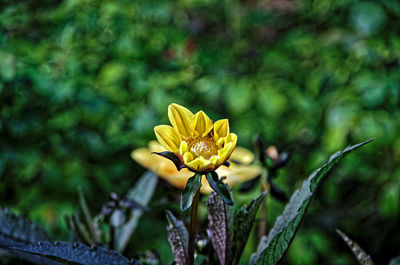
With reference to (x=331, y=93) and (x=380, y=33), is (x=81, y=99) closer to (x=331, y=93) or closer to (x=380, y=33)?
(x=331, y=93)

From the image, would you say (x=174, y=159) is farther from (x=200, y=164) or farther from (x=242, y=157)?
(x=242, y=157)

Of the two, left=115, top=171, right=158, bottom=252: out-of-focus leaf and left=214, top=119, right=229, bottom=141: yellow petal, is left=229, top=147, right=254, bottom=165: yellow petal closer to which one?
left=115, top=171, right=158, bottom=252: out-of-focus leaf

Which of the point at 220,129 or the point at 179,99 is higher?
the point at 220,129

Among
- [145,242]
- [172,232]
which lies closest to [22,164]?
[145,242]

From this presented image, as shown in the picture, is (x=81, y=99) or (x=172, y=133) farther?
(x=81, y=99)

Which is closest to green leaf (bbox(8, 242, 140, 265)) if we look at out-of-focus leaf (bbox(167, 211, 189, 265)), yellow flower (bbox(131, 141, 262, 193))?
out-of-focus leaf (bbox(167, 211, 189, 265))

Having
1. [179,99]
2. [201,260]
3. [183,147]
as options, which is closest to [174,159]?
[183,147]
